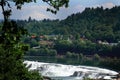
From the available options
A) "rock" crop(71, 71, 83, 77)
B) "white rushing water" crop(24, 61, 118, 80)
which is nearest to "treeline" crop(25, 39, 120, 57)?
"white rushing water" crop(24, 61, 118, 80)

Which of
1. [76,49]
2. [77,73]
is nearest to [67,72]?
[77,73]

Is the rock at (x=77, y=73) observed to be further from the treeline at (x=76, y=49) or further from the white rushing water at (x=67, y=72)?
the treeline at (x=76, y=49)

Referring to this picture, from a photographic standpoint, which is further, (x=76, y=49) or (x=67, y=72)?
(x=76, y=49)

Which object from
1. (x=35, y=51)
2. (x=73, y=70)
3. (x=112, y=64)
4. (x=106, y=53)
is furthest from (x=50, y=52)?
(x=73, y=70)

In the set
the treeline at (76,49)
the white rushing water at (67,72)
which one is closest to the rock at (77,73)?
the white rushing water at (67,72)

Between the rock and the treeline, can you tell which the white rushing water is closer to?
the rock

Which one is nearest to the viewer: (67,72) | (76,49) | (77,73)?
(77,73)

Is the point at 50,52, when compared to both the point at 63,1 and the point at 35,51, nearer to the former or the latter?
the point at 35,51

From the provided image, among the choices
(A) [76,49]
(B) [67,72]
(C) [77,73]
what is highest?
(C) [77,73]

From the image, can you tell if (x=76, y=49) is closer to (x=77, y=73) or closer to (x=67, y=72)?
(x=67, y=72)

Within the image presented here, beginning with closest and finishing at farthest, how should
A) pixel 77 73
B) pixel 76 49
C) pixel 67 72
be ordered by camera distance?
1. pixel 77 73
2. pixel 67 72
3. pixel 76 49

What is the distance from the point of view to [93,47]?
183125 mm

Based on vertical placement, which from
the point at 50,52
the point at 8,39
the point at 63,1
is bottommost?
the point at 50,52

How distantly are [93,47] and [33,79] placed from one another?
15443 centimetres
